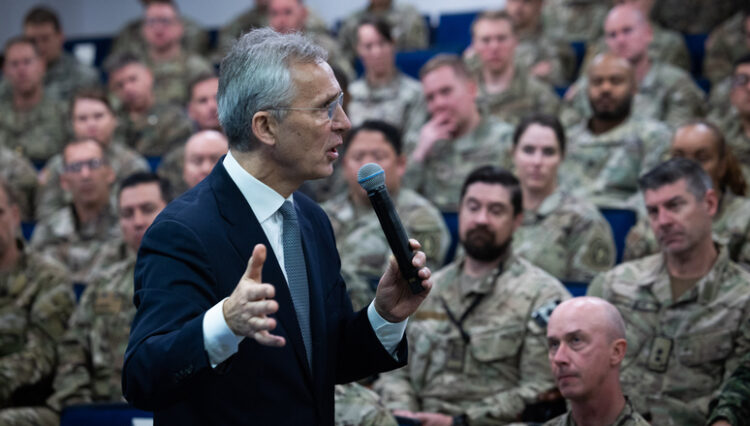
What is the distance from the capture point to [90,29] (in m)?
7.56

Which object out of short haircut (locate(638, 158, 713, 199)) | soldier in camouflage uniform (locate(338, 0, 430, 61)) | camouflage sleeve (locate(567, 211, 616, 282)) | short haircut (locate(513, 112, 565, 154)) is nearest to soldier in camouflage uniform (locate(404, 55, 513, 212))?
short haircut (locate(513, 112, 565, 154))

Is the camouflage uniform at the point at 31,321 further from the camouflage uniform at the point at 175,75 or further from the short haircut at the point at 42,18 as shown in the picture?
the short haircut at the point at 42,18

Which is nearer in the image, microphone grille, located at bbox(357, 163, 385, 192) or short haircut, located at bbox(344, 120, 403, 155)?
microphone grille, located at bbox(357, 163, 385, 192)

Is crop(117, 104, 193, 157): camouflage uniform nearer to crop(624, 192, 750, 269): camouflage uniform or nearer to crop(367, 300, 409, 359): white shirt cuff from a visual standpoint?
crop(624, 192, 750, 269): camouflage uniform

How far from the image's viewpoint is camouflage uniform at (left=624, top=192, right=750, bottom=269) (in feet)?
10.4

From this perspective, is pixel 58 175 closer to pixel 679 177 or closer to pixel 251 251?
pixel 679 177

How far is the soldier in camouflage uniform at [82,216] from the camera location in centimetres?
416

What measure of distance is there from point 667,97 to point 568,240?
1.47m

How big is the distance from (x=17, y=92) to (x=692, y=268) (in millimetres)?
4309

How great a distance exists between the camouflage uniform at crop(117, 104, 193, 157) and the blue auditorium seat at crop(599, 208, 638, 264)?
2368mm

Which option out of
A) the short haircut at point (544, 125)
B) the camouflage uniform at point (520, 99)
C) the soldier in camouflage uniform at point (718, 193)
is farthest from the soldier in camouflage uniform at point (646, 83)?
the soldier in camouflage uniform at point (718, 193)

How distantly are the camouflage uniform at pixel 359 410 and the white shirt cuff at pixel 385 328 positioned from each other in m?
0.78

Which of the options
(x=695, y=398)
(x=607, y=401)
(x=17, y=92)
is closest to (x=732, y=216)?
(x=695, y=398)

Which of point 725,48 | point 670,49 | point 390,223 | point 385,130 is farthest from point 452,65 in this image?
point 390,223
